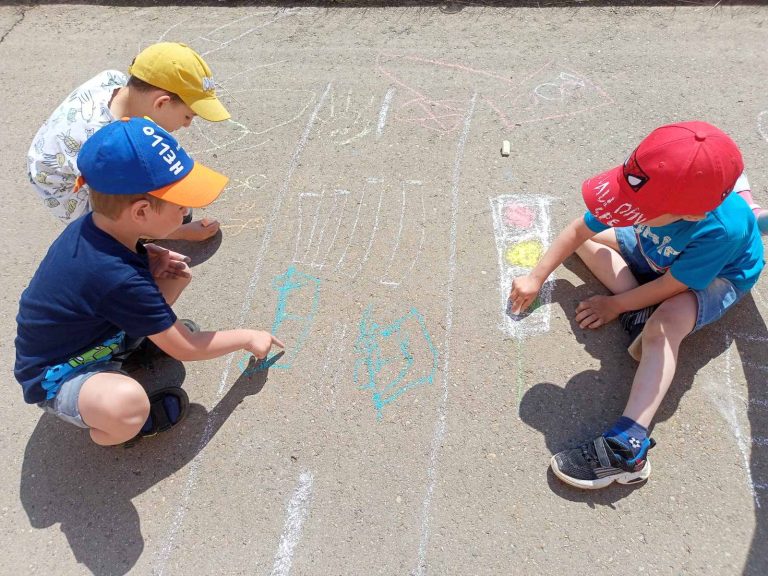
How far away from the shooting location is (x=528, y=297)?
259cm

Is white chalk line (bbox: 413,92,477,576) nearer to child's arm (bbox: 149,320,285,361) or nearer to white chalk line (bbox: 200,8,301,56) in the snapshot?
child's arm (bbox: 149,320,285,361)

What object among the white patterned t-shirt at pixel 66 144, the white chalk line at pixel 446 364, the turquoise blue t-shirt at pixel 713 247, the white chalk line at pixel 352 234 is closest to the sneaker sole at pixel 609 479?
the white chalk line at pixel 446 364

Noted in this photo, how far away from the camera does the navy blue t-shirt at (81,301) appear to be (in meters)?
1.92

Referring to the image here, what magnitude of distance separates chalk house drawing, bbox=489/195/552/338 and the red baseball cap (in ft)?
2.30

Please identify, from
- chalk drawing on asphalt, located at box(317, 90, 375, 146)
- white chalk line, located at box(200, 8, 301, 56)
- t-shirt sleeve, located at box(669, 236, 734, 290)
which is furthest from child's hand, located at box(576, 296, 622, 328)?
white chalk line, located at box(200, 8, 301, 56)

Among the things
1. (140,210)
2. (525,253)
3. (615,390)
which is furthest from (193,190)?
(615,390)

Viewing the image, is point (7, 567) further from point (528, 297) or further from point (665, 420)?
point (665, 420)

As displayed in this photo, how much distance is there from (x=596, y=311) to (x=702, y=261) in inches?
19.9

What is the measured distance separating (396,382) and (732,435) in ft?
4.48

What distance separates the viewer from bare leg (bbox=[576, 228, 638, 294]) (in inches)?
102

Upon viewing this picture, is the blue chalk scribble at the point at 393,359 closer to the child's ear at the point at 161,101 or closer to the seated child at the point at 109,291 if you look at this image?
the seated child at the point at 109,291

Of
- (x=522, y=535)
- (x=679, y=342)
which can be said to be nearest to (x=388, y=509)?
(x=522, y=535)

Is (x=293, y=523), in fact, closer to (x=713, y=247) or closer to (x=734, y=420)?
(x=734, y=420)

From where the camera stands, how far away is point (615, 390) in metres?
2.36
